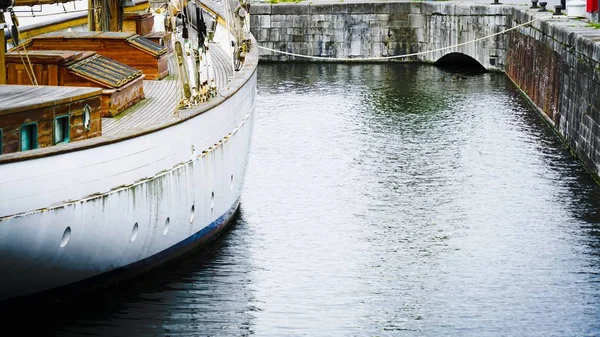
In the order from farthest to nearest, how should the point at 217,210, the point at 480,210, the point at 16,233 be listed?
the point at 480,210, the point at 217,210, the point at 16,233

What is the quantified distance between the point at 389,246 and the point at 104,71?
5463 millimetres

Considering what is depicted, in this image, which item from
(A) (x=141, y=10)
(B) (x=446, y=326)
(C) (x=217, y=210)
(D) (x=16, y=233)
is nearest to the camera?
(D) (x=16, y=233)

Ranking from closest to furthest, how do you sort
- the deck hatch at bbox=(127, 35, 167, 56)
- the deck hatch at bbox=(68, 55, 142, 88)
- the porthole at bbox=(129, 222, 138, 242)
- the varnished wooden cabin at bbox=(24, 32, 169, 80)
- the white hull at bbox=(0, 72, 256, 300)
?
the white hull at bbox=(0, 72, 256, 300), the porthole at bbox=(129, 222, 138, 242), the deck hatch at bbox=(68, 55, 142, 88), the varnished wooden cabin at bbox=(24, 32, 169, 80), the deck hatch at bbox=(127, 35, 167, 56)

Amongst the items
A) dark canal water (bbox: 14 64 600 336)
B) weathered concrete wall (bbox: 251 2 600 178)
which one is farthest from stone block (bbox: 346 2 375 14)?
dark canal water (bbox: 14 64 600 336)

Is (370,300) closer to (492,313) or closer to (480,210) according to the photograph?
(492,313)

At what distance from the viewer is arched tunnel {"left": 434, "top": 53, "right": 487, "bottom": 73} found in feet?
155

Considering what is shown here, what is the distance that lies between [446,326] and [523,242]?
472 centimetres

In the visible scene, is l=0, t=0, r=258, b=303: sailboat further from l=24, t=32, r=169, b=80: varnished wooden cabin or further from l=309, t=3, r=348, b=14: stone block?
l=309, t=3, r=348, b=14: stone block

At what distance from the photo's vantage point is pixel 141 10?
2858 centimetres

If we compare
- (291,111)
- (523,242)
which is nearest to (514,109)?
(291,111)

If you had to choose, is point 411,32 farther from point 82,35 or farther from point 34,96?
point 34,96

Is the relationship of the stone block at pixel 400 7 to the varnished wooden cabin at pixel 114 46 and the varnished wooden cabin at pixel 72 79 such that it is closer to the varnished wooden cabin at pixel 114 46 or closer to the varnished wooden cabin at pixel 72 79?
the varnished wooden cabin at pixel 72 79

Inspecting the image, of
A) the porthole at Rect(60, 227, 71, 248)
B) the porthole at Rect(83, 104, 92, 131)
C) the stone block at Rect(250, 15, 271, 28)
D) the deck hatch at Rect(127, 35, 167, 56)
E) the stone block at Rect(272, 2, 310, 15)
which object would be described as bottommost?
the porthole at Rect(60, 227, 71, 248)

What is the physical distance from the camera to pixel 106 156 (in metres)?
14.4
